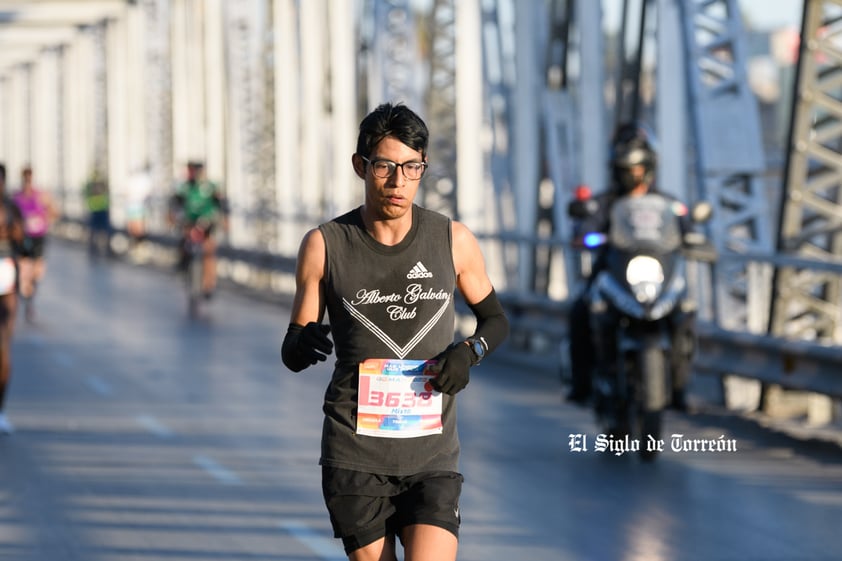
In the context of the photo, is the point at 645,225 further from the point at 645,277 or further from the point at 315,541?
the point at 315,541

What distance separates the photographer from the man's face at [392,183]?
5492mm

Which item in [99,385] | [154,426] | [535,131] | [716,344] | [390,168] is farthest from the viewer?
[535,131]

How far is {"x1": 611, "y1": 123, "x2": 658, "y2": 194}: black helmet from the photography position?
1145cm

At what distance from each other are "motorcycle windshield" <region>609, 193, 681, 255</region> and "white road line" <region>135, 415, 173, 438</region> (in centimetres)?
323

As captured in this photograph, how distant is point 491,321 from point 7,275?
7.71 m

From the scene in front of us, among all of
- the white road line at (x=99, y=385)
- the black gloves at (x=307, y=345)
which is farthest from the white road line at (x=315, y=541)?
the white road line at (x=99, y=385)

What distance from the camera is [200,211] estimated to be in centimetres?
2611

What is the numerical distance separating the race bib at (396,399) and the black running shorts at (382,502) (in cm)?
13

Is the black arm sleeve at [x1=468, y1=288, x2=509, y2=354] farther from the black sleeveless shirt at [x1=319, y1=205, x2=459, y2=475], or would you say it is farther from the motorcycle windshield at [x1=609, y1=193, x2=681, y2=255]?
the motorcycle windshield at [x1=609, y1=193, x2=681, y2=255]

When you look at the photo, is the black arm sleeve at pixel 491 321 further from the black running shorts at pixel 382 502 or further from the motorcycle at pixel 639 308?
the motorcycle at pixel 639 308

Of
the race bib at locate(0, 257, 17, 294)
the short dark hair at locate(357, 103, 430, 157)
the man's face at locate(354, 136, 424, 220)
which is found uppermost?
the short dark hair at locate(357, 103, 430, 157)

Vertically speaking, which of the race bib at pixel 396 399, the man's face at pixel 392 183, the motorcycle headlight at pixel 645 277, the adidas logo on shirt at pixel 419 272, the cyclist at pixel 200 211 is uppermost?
the man's face at pixel 392 183

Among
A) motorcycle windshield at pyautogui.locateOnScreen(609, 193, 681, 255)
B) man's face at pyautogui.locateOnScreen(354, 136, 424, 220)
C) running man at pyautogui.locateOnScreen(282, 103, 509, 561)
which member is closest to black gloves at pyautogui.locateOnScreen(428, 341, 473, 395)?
running man at pyautogui.locateOnScreen(282, 103, 509, 561)

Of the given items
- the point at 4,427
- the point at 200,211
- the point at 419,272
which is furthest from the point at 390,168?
the point at 200,211
